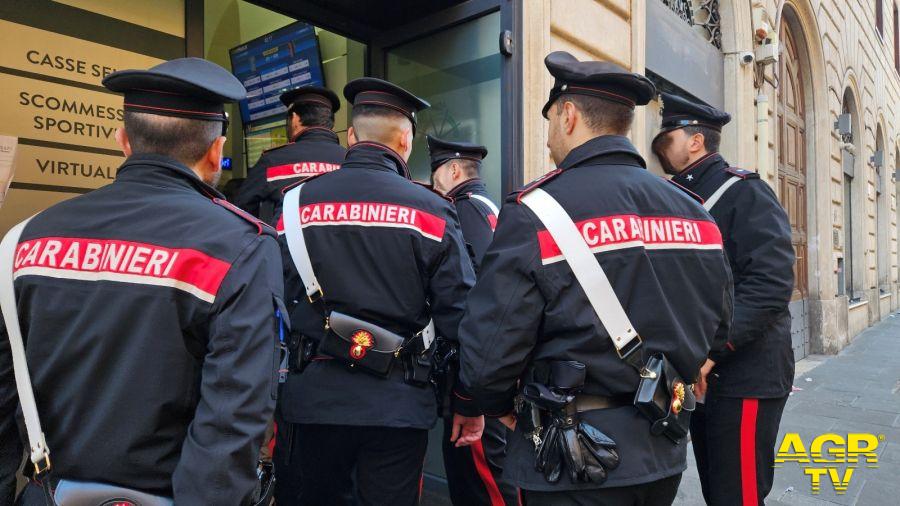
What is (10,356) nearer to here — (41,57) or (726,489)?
(41,57)

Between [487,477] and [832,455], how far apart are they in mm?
3716

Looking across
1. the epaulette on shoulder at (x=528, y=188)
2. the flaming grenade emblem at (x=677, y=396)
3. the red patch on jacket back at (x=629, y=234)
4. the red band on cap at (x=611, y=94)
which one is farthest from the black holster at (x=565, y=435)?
the red band on cap at (x=611, y=94)

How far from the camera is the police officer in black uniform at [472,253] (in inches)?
123

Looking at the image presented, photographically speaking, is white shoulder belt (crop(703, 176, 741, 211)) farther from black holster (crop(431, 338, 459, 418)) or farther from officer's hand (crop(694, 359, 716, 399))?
black holster (crop(431, 338, 459, 418))

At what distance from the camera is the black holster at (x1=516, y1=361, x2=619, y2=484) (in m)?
1.76

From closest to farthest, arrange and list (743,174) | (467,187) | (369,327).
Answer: (369,327) < (743,174) < (467,187)

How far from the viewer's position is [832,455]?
5188 millimetres

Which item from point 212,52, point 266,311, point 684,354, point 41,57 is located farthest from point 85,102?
point 684,354

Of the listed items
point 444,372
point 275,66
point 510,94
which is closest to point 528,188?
point 444,372

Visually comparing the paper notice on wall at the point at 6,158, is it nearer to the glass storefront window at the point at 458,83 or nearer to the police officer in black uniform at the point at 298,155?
the police officer in black uniform at the point at 298,155

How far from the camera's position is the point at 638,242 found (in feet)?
6.10

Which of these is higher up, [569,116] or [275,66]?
[275,66]

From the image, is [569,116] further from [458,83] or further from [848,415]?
[848,415]

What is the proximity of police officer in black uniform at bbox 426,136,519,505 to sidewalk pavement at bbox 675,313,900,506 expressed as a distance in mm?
1731
